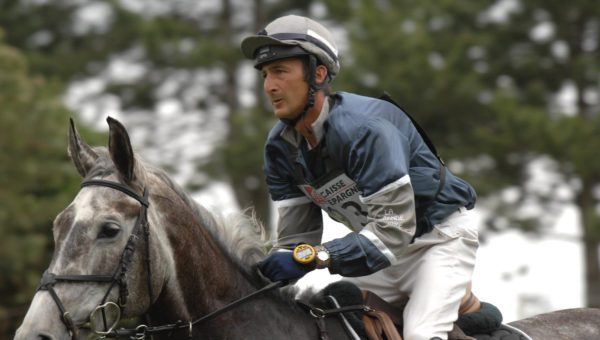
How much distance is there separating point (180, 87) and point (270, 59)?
16197mm

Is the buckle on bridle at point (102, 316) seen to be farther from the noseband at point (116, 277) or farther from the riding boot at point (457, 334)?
the riding boot at point (457, 334)

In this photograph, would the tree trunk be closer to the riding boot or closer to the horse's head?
the riding boot

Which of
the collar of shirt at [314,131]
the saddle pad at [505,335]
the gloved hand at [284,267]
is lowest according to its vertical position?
the saddle pad at [505,335]

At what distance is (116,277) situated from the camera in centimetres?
346

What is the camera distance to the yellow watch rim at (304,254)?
12.7 ft

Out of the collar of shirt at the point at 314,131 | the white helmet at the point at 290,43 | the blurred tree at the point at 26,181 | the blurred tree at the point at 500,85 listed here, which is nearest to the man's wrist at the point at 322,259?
the collar of shirt at the point at 314,131

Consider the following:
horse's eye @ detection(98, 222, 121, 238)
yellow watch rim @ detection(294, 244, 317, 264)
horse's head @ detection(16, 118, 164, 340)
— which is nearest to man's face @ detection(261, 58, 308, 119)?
yellow watch rim @ detection(294, 244, 317, 264)

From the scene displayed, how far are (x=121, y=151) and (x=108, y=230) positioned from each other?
40cm

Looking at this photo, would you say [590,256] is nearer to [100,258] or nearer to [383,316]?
[383,316]

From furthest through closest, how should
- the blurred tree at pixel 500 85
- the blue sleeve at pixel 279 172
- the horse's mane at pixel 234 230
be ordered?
the blurred tree at pixel 500 85 < the blue sleeve at pixel 279 172 < the horse's mane at pixel 234 230

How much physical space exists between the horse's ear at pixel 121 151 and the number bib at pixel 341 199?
1.10m

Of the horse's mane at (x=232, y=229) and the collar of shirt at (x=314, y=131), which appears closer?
the horse's mane at (x=232, y=229)

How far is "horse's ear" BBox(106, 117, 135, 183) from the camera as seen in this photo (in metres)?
3.58

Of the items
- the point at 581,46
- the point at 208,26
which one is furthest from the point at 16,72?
the point at 581,46
